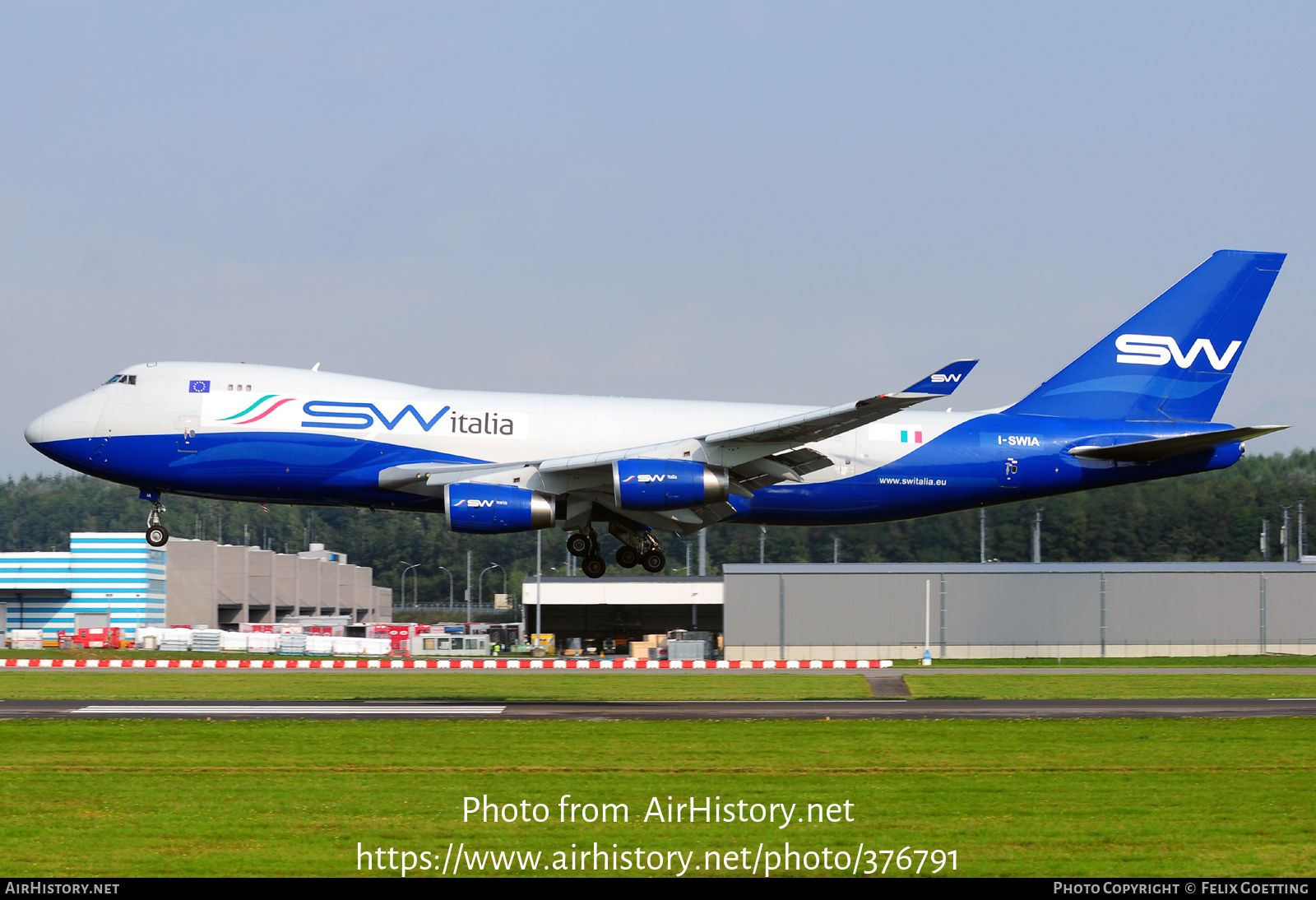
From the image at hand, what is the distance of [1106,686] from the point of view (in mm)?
46188

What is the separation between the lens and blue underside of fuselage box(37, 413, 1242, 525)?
1355 inches

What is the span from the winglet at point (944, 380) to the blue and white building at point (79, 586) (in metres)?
81.5

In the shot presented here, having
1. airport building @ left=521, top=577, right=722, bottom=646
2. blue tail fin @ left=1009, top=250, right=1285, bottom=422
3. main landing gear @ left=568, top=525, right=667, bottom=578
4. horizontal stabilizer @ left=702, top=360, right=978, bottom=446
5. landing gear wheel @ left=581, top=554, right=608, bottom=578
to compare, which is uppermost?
blue tail fin @ left=1009, top=250, right=1285, bottom=422

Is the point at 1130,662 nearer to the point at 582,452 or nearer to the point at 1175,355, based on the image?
the point at 1175,355

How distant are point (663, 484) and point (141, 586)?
7803cm

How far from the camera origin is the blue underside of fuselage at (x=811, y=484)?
3441 cm

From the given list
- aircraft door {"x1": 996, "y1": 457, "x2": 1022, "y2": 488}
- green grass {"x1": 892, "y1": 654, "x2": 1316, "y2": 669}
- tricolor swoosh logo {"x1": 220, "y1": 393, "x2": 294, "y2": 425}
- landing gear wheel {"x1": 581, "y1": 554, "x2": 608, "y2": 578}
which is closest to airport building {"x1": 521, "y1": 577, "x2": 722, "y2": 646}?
green grass {"x1": 892, "y1": 654, "x2": 1316, "y2": 669}

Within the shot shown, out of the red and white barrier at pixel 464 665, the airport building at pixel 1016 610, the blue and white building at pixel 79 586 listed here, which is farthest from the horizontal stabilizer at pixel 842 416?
the blue and white building at pixel 79 586

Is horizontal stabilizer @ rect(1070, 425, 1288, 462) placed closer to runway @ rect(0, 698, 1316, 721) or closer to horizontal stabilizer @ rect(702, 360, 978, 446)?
runway @ rect(0, 698, 1316, 721)

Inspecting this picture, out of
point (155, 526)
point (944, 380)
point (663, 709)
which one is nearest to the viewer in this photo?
point (944, 380)

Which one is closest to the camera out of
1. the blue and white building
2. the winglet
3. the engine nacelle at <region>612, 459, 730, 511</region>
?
the winglet

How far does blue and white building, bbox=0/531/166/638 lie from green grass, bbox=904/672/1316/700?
67159 mm

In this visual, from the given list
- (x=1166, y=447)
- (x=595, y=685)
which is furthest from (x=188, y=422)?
(x=1166, y=447)
